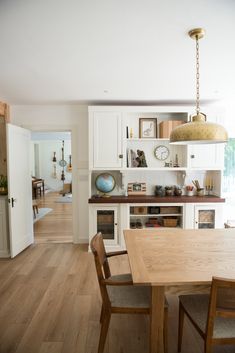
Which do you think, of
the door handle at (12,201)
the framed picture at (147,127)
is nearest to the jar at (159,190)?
the framed picture at (147,127)

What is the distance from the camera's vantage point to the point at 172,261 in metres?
1.63

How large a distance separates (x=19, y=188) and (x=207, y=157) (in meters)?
3.05

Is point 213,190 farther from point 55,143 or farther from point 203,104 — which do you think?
point 55,143

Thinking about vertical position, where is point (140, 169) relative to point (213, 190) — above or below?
above

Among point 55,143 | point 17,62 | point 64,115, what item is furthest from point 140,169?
point 55,143

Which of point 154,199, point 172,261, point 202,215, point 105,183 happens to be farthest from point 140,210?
point 172,261

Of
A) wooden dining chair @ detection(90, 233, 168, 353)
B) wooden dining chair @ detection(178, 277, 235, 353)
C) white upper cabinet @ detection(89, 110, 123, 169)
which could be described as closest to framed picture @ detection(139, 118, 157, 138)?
white upper cabinet @ detection(89, 110, 123, 169)

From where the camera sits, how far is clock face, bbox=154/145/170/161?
400cm

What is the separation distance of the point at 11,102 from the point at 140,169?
7.94ft

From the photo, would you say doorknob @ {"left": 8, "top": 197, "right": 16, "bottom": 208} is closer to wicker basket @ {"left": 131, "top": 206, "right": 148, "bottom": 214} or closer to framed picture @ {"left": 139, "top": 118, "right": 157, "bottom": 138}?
wicker basket @ {"left": 131, "top": 206, "right": 148, "bottom": 214}

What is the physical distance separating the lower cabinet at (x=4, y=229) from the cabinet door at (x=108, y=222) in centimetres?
138

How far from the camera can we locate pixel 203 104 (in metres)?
4.00

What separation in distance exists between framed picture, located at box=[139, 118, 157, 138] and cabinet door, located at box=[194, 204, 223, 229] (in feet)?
4.61

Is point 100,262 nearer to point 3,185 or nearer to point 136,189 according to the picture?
point 136,189
